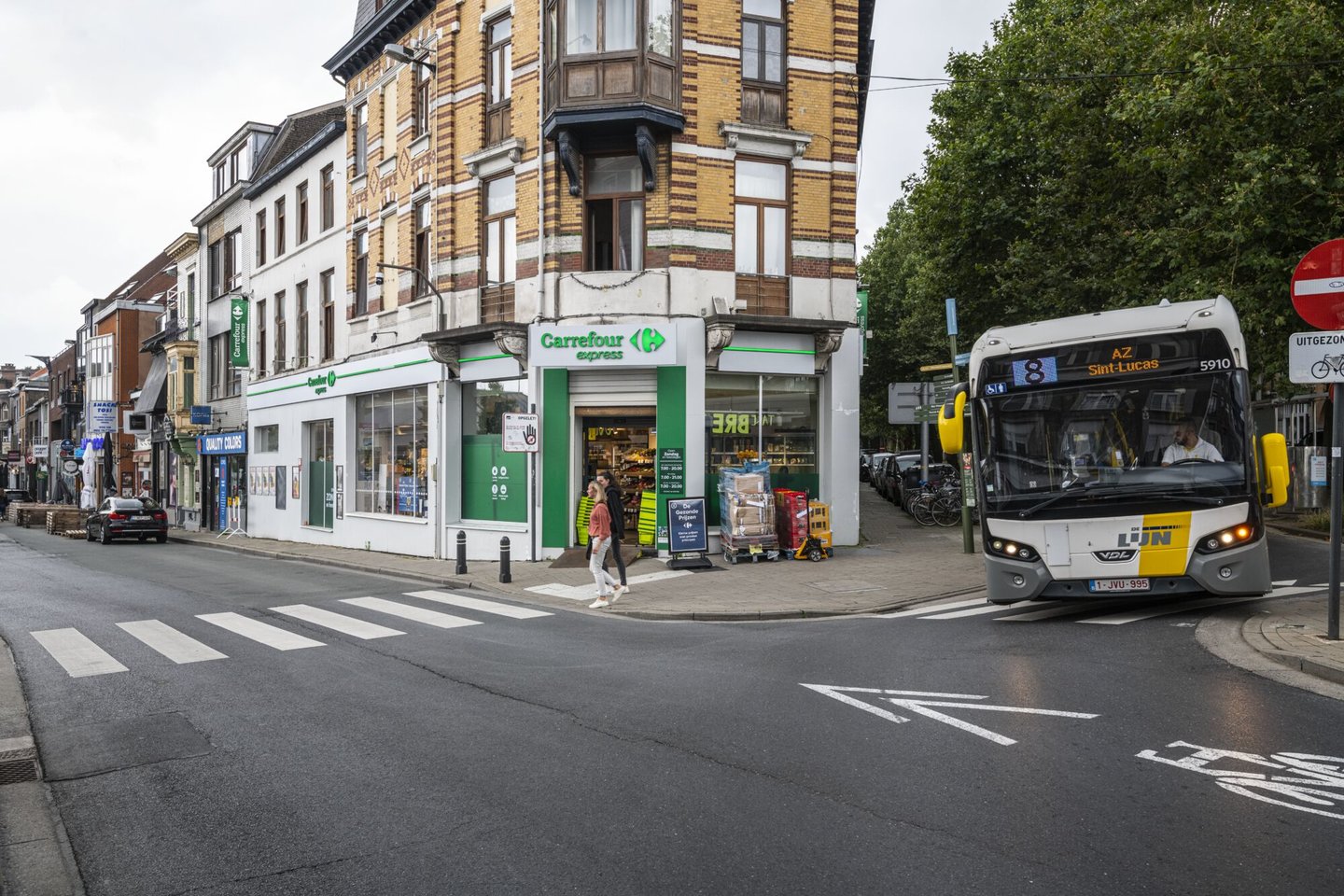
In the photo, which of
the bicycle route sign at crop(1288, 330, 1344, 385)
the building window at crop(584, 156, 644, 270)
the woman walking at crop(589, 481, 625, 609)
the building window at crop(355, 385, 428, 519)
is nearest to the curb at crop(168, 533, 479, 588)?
the building window at crop(355, 385, 428, 519)

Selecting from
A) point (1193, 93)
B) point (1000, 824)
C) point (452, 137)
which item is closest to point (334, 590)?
point (452, 137)

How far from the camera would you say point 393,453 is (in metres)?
22.4

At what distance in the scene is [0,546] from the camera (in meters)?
27.5

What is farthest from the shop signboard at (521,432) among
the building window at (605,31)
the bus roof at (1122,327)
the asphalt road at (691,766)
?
the bus roof at (1122,327)

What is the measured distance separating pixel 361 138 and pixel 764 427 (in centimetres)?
1437

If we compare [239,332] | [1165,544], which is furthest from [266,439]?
[1165,544]

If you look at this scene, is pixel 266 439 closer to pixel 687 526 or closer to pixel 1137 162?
pixel 687 526

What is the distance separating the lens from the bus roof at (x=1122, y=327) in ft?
30.0

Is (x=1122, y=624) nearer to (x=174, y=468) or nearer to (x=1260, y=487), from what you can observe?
(x=1260, y=487)

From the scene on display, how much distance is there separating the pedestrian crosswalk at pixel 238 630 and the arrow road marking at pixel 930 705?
5.31 m

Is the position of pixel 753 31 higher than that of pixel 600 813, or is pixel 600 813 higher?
pixel 753 31

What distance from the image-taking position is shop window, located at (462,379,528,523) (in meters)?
18.7

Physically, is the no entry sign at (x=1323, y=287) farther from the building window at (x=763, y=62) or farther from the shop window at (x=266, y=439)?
the shop window at (x=266, y=439)

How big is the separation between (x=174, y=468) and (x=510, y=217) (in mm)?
28221
